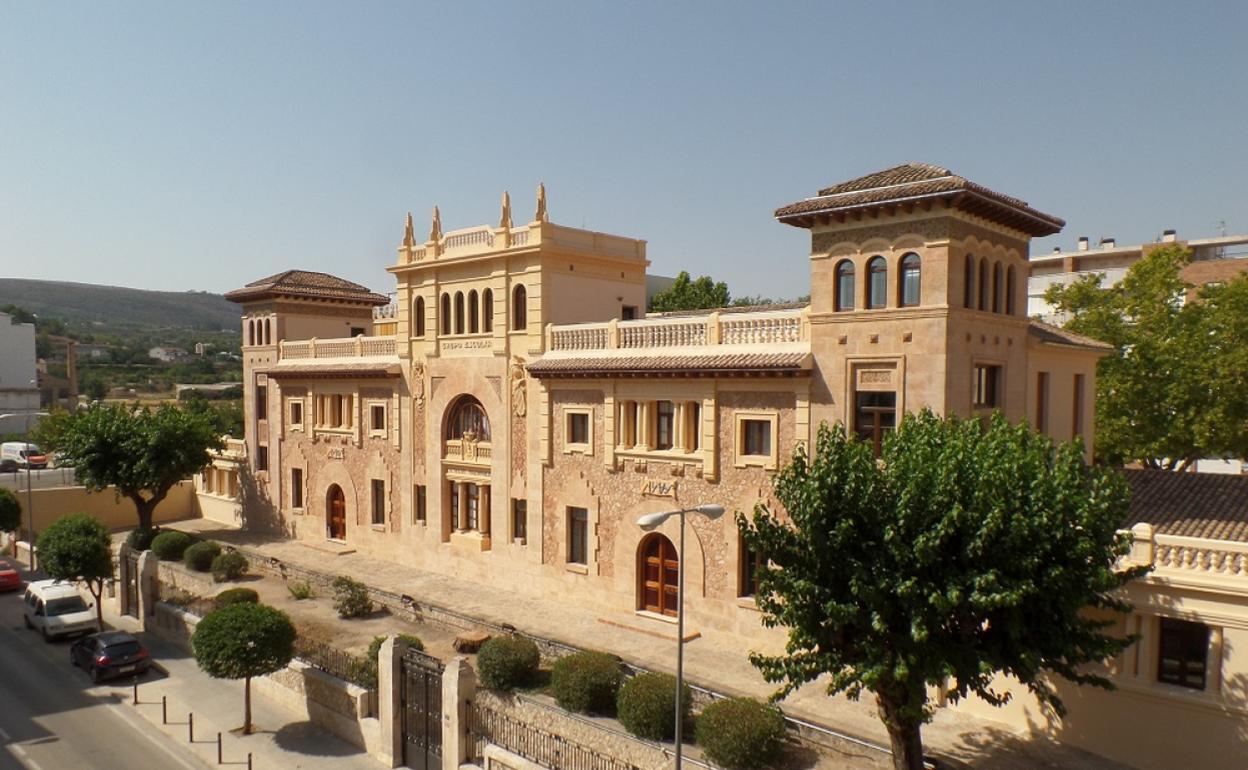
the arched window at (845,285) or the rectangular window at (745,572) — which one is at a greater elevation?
the arched window at (845,285)

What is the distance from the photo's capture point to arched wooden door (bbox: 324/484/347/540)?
124ft

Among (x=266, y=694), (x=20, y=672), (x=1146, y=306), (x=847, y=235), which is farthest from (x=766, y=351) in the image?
(x=20, y=672)

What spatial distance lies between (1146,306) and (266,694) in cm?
3693

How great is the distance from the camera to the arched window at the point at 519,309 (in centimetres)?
2952

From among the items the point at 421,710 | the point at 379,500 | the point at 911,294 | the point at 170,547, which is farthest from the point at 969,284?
the point at 170,547

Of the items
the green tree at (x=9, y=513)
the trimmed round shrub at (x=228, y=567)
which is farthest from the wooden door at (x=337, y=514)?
the green tree at (x=9, y=513)

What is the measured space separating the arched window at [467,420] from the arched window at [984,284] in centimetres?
1763

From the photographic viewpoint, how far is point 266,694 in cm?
2388

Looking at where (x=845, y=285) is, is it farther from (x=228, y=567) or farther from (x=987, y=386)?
(x=228, y=567)

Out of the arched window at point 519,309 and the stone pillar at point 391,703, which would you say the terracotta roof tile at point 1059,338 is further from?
the stone pillar at point 391,703

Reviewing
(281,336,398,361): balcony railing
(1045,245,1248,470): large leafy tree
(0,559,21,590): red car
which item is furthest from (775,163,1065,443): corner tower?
(0,559,21,590): red car

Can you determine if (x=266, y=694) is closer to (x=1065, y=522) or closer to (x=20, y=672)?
(x=20, y=672)

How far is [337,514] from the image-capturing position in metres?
38.0

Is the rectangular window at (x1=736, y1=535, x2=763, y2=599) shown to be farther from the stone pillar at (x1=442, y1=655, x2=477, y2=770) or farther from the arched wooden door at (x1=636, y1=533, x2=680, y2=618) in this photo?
the stone pillar at (x1=442, y1=655, x2=477, y2=770)
